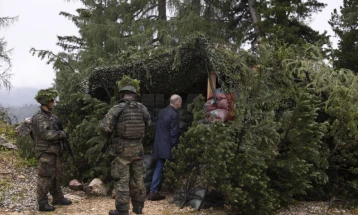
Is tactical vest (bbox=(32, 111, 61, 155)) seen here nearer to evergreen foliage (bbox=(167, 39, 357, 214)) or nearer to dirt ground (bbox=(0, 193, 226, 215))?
dirt ground (bbox=(0, 193, 226, 215))

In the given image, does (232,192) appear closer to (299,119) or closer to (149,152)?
(299,119)

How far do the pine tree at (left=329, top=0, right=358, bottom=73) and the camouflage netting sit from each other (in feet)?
32.1

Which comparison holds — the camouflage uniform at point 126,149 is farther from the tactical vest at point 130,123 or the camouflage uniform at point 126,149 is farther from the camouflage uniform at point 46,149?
the camouflage uniform at point 46,149

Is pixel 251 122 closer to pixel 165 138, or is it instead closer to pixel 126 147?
pixel 165 138

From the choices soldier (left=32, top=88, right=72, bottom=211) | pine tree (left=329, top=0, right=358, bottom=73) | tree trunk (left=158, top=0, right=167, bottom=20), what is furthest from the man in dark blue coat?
tree trunk (left=158, top=0, right=167, bottom=20)

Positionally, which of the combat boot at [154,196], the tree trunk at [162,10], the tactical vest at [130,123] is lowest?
the combat boot at [154,196]

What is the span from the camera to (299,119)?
20.6 feet

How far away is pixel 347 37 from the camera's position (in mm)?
16953

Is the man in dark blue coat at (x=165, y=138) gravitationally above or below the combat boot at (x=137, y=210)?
above

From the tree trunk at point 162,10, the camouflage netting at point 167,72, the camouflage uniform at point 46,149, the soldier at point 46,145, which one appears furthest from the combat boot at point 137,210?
the tree trunk at point 162,10

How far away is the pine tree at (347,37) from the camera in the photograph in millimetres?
16672

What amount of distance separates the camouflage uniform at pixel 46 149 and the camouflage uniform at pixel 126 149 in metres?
1.09

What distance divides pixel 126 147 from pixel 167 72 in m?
2.53

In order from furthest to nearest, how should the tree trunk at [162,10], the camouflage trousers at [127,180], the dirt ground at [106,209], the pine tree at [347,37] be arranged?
1. the tree trunk at [162,10]
2. the pine tree at [347,37]
3. the dirt ground at [106,209]
4. the camouflage trousers at [127,180]
